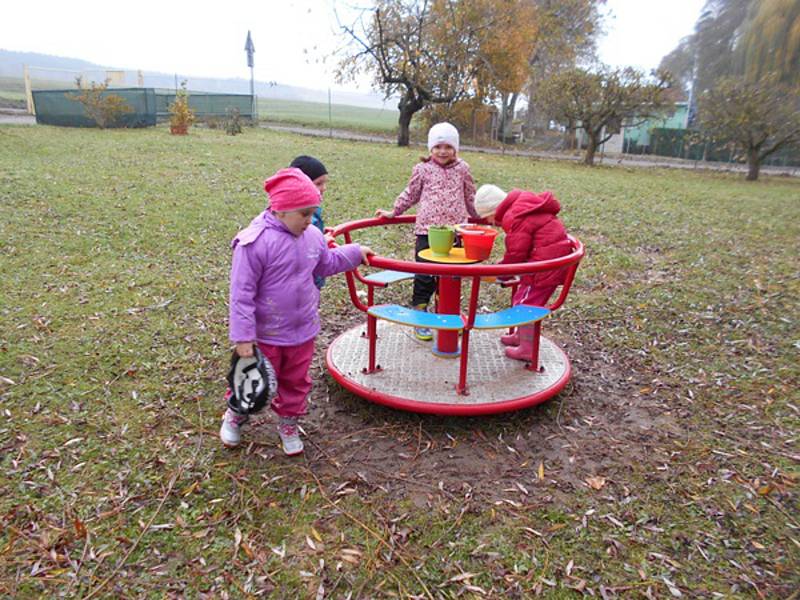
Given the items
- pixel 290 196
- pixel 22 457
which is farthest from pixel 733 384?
pixel 22 457

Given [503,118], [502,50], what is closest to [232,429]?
[502,50]

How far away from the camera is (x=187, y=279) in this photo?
5891 mm

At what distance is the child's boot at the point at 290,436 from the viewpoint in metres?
3.26

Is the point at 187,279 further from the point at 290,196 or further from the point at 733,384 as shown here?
the point at 733,384

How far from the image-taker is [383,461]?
3.27m

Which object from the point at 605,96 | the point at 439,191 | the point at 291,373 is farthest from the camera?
the point at 605,96

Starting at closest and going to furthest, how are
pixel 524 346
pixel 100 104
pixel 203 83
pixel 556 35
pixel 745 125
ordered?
pixel 524 346
pixel 745 125
pixel 100 104
pixel 556 35
pixel 203 83

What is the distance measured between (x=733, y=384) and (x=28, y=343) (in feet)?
16.7

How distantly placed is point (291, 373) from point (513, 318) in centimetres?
135

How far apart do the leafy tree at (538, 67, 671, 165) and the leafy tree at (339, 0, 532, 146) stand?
7.82ft

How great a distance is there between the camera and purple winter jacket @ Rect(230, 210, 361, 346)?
279 centimetres

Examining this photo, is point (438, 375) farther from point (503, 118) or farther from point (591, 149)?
point (503, 118)

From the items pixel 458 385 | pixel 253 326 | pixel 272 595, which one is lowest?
pixel 272 595

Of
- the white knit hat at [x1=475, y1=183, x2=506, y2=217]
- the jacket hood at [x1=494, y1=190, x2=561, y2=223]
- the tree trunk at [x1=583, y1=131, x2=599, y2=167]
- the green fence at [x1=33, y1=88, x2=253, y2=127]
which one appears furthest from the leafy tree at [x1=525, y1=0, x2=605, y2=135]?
the jacket hood at [x1=494, y1=190, x2=561, y2=223]
